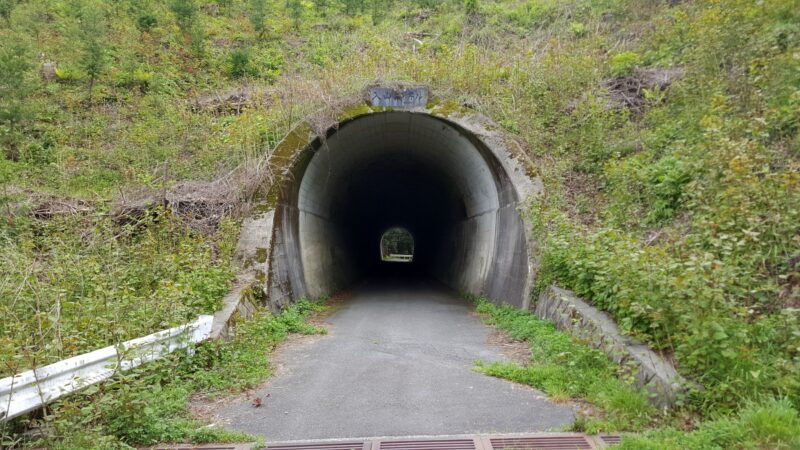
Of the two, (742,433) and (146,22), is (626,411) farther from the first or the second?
(146,22)

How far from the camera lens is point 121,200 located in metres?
9.28

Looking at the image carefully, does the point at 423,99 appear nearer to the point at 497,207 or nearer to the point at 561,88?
the point at 497,207

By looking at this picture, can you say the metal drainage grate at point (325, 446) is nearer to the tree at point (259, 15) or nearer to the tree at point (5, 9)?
the tree at point (259, 15)

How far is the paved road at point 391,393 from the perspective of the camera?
392 cm

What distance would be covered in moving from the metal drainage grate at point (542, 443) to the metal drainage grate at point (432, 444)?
0.19 meters

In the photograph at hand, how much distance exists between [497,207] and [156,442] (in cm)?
804

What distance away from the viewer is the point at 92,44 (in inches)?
518

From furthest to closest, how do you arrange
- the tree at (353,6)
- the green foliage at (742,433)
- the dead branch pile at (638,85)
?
the tree at (353,6) → the dead branch pile at (638,85) → the green foliage at (742,433)

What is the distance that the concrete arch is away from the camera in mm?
8844

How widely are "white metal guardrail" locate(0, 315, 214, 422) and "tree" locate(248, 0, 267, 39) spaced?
1571 cm

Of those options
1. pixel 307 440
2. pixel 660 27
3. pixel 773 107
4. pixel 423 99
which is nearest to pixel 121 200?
pixel 423 99

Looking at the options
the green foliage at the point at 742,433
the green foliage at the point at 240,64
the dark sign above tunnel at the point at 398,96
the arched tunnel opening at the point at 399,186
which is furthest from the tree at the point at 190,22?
the green foliage at the point at 742,433

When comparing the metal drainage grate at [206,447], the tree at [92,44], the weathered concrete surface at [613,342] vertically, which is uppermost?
the tree at [92,44]

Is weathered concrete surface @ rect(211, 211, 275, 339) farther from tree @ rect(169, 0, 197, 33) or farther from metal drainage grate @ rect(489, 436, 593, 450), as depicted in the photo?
tree @ rect(169, 0, 197, 33)
